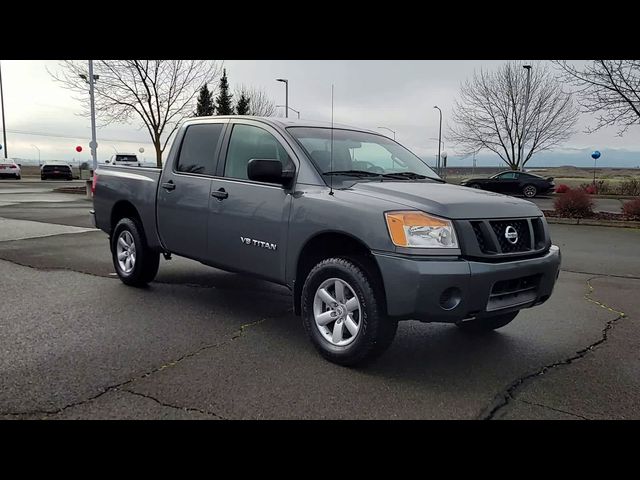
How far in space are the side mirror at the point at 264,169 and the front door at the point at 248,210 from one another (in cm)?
25

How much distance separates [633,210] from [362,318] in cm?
1411

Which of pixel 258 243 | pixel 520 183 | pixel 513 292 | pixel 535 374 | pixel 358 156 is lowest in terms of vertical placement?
pixel 535 374

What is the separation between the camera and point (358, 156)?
4844 mm

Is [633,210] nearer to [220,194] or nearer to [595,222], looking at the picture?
[595,222]

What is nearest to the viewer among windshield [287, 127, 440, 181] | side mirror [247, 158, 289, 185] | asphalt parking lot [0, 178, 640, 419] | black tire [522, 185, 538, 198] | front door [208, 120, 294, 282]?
asphalt parking lot [0, 178, 640, 419]

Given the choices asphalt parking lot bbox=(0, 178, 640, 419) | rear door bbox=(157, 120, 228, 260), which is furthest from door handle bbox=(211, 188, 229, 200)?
asphalt parking lot bbox=(0, 178, 640, 419)

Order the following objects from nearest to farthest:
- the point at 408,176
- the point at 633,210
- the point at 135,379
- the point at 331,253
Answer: the point at 135,379, the point at 331,253, the point at 408,176, the point at 633,210

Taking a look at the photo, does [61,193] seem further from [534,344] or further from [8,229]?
[534,344]

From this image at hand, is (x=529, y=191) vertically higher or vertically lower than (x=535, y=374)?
higher

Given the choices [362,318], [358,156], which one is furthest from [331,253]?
[358,156]

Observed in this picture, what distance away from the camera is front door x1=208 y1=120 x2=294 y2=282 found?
439 cm

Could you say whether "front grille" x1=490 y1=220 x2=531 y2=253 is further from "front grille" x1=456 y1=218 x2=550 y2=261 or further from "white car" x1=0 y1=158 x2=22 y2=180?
"white car" x1=0 y1=158 x2=22 y2=180
